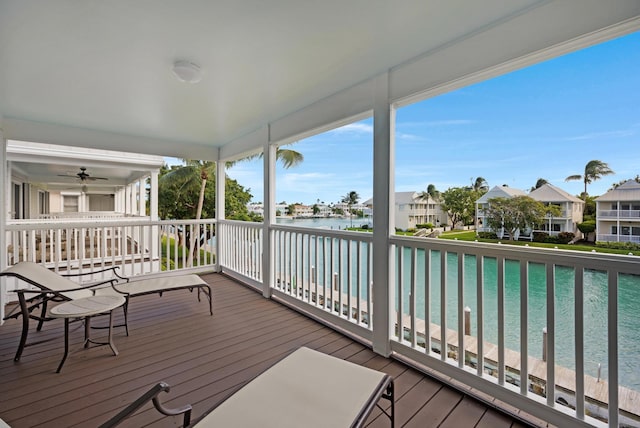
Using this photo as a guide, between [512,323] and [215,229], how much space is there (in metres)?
5.32

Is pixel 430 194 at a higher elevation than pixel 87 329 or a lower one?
higher

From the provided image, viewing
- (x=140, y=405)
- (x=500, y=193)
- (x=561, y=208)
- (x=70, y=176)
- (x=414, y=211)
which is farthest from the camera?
(x=70, y=176)

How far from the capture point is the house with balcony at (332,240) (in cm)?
181

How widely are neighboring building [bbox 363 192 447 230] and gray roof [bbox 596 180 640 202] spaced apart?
3.42 ft

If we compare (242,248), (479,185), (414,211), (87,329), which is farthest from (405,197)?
(242,248)

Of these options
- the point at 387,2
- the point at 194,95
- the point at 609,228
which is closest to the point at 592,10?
the point at 387,2

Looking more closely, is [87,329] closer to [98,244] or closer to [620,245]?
[620,245]

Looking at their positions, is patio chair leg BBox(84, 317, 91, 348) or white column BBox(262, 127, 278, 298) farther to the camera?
white column BBox(262, 127, 278, 298)

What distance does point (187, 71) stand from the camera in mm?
2600

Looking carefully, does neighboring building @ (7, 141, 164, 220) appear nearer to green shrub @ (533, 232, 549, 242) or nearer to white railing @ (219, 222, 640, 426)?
white railing @ (219, 222, 640, 426)

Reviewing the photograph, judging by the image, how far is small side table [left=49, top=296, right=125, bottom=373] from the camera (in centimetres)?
242

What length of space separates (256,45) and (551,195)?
2434mm

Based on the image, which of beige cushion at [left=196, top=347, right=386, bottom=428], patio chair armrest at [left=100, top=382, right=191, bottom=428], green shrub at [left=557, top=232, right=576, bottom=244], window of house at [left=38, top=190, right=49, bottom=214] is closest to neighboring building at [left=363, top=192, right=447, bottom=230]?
green shrub at [left=557, top=232, right=576, bottom=244]

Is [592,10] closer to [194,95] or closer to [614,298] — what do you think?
[614,298]
